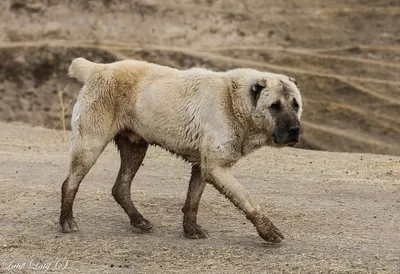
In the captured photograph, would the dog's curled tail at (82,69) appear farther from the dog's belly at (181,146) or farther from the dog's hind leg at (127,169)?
the dog's belly at (181,146)

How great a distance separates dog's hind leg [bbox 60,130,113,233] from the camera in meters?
9.07

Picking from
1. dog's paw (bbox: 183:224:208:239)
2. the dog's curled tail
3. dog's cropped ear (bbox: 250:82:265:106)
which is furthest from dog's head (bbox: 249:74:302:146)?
the dog's curled tail

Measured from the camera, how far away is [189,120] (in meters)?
8.84

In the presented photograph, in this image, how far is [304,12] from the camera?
1339 inches

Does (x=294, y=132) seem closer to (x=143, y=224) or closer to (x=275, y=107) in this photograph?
(x=275, y=107)

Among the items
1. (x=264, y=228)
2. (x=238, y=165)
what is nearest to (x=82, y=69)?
(x=264, y=228)

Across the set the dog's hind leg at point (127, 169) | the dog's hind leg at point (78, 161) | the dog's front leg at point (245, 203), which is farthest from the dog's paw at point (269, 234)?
the dog's hind leg at point (78, 161)

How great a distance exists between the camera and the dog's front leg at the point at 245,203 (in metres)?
8.46

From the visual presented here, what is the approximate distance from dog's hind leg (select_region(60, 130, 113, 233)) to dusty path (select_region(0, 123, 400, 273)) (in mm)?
183

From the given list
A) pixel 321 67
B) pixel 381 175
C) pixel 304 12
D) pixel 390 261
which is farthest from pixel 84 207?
pixel 304 12

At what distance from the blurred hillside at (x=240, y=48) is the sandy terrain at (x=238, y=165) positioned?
0.16 feet

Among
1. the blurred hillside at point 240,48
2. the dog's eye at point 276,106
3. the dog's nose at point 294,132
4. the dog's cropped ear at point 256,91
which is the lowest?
the blurred hillside at point 240,48

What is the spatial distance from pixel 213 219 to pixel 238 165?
148 inches

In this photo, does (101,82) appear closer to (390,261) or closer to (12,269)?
(12,269)
